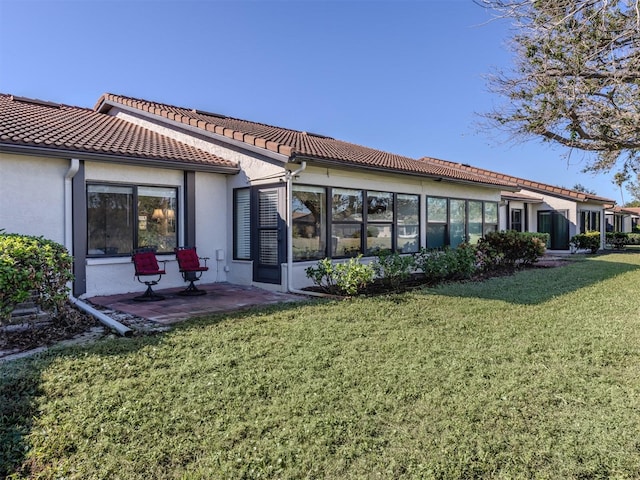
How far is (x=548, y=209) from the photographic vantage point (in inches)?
977

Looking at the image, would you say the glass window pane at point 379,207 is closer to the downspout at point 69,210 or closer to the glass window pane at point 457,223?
the glass window pane at point 457,223

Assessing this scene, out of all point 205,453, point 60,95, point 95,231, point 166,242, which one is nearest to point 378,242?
point 166,242

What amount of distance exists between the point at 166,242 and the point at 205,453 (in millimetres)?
7679

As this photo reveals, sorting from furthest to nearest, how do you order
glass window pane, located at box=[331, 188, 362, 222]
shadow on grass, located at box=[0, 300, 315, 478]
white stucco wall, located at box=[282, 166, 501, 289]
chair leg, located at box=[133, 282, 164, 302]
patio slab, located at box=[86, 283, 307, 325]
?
1. glass window pane, located at box=[331, 188, 362, 222]
2. white stucco wall, located at box=[282, 166, 501, 289]
3. chair leg, located at box=[133, 282, 164, 302]
4. patio slab, located at box=[86, 283, 307, 325]
5. shadow on grass, located at box=[0, 300, 315, 478]

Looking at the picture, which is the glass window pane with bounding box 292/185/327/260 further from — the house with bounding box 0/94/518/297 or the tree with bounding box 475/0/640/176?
the tree with bounding box 475/0/640/176

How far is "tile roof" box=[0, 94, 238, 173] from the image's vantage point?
817 centimetres

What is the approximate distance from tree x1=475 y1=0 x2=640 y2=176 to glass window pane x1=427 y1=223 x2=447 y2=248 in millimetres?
6242

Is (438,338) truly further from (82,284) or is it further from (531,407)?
(82,284)

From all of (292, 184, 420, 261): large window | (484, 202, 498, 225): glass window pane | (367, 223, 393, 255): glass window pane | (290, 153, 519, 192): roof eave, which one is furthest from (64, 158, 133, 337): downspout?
(484, 202, 498, 225): glass window pane

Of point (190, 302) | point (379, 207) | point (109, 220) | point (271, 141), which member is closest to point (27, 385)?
point (190, 302)

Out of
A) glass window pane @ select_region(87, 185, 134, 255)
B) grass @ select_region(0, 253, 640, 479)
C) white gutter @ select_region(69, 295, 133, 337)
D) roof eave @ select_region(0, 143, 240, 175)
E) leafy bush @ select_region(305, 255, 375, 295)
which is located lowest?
grass @ select_region(0, 253, 640, 479)

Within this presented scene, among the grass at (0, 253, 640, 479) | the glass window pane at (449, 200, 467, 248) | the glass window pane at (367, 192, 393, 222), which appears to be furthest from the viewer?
the glass window pane at (449, 200, 467, 248)

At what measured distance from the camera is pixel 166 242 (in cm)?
1008

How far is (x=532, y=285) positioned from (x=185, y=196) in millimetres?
9143
